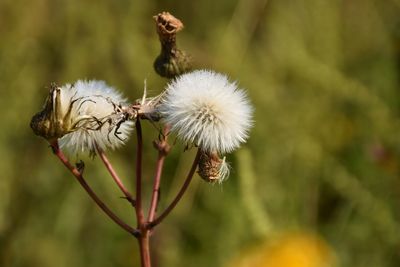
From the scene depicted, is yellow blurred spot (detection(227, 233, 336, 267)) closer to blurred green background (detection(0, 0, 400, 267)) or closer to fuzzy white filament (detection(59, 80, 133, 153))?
blurred green background (detection(0, 0, 400, 267))

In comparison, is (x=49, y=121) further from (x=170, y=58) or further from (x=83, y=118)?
(x=170, y=58)

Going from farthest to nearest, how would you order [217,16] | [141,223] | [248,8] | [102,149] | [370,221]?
[217,16] < [248,8] < [370,221] < [102,149] < [141,223]

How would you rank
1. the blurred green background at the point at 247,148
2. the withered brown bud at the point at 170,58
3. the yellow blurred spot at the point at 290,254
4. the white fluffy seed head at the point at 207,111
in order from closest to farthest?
the white fluffy seed head at the point at 207,111, the withered brown bud at the point at 170,58, the yellow blurred spot at the point at 290,254, the blurred green background at the point at 247,148

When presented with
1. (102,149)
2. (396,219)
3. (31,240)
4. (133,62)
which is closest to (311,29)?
(133,62)

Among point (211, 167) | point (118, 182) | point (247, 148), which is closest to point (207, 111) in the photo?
point (211, 167)

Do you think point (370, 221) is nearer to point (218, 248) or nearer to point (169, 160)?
point (218, 248)

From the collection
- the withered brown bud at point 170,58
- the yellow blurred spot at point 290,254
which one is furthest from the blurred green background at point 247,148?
the withered brown bud at point 170,58

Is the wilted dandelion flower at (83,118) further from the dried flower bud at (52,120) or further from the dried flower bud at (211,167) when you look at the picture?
the dried flower bud at (211,167)
